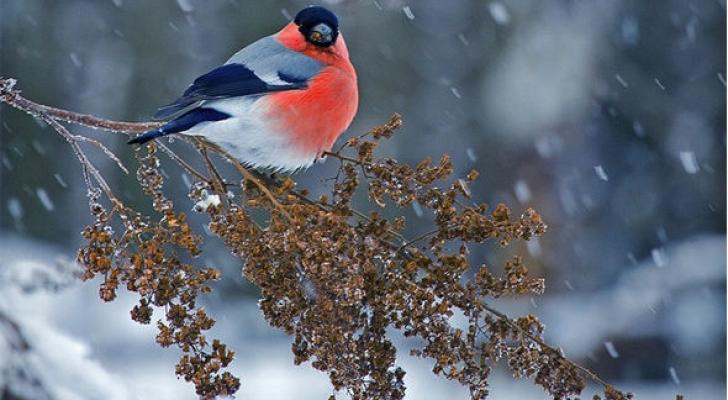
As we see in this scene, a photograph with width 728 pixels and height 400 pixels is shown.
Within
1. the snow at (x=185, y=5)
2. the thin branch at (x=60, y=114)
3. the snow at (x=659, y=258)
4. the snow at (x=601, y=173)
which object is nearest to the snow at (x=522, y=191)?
the snow at (x=601, y=173)

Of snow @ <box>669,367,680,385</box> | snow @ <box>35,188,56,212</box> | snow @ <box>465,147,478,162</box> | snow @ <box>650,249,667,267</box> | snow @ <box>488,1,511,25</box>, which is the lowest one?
snow @ <box>669,367,680,385</box>

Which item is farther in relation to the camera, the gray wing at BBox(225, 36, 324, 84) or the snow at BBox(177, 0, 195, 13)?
the snow at BBox(177, 0, 195, 13)

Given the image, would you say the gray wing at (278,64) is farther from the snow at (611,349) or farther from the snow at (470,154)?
the snow at (470,154)

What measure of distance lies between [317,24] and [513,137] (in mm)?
5796

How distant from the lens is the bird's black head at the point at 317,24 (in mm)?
1965

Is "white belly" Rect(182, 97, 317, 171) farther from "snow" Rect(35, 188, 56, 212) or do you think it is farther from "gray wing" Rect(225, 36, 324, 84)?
"snow" Rect(35, 188, 56, 212)

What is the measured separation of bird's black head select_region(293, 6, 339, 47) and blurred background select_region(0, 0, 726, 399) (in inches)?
181

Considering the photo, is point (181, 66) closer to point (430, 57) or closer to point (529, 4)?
point (430, 57)

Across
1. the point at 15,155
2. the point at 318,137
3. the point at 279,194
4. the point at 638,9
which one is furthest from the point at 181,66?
the point at 279,194

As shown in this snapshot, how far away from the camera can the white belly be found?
1774 mm

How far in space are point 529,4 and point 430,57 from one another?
0.85 meters

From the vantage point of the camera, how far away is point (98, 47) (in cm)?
771

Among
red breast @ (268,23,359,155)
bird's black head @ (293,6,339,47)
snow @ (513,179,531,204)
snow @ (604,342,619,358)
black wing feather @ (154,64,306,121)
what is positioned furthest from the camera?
snow @ (513,179,531,204)

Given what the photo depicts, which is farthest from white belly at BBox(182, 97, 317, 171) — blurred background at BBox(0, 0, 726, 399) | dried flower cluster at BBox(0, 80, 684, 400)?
blurred background at BBox(0, 0, 726, 399)
